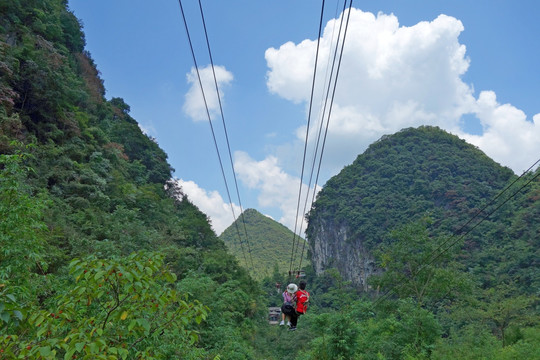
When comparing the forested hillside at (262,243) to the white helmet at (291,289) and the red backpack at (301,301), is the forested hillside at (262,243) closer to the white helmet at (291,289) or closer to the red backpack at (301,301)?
the red backpack at (301,301)

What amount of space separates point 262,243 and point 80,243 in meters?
98.6

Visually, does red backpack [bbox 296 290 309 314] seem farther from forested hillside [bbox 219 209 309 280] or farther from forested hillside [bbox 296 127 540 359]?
forested hillside [bbox 219 209 309 280]

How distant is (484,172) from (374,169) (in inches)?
849

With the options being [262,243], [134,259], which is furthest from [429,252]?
[262,243]

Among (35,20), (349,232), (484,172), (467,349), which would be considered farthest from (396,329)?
(484,172)

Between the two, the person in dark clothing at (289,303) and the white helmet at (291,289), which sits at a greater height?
the white helmet at (291,289)

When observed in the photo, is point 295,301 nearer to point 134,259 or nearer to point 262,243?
point 134,259

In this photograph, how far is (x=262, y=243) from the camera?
107438mm

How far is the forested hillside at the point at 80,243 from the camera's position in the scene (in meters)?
2.32

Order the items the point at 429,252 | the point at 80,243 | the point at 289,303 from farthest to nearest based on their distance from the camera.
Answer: the point at 429,252
the point at 80,243
the point at 289,303

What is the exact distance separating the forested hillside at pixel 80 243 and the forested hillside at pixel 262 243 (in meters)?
66.3

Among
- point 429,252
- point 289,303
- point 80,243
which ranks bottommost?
point 289,303

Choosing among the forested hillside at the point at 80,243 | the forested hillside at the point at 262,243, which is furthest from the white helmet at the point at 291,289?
the forested hillside at the point at 262,243

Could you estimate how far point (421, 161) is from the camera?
71875 millimetres
